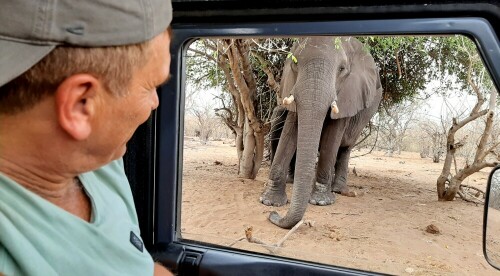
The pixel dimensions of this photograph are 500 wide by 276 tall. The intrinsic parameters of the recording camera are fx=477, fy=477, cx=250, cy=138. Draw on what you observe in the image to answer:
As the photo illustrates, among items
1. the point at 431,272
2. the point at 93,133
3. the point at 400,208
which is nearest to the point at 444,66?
the point at 400,208

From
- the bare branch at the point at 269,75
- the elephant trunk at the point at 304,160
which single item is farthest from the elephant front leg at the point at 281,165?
the elephant trunk at the point at 304,160

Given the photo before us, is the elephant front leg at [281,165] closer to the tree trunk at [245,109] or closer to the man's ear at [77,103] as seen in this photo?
the tree trunk at [245,109]

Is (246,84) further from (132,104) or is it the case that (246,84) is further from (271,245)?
(132,104)

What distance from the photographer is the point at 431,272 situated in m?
3.54

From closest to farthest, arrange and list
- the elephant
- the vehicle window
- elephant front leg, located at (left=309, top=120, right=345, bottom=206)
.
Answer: the elephant, the vehicle window, elephant front leg, located at (left=309, top=120, right=345, bottom=206)

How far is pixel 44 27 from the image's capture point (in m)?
0.54

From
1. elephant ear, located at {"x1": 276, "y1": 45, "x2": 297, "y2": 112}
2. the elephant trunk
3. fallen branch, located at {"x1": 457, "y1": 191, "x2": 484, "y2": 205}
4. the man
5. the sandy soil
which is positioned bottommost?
the sandy soil

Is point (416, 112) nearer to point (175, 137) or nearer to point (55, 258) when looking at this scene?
point (175, 137)

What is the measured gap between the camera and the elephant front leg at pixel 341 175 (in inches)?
242

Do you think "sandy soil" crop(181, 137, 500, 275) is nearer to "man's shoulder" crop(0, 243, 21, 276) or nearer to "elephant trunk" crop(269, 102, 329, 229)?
"elephant trunk" crop(269, 102, 329, 229)

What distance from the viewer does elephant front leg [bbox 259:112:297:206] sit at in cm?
511

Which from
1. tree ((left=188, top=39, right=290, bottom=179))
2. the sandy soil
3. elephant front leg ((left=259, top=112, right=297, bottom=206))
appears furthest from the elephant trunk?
elephant front leg ((left=259, top=112, right=297, bottom=206))

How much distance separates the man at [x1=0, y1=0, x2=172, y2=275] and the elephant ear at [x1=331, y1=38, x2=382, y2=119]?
4.22m

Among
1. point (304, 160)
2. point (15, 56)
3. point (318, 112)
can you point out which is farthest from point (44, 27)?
point (318, 112)
